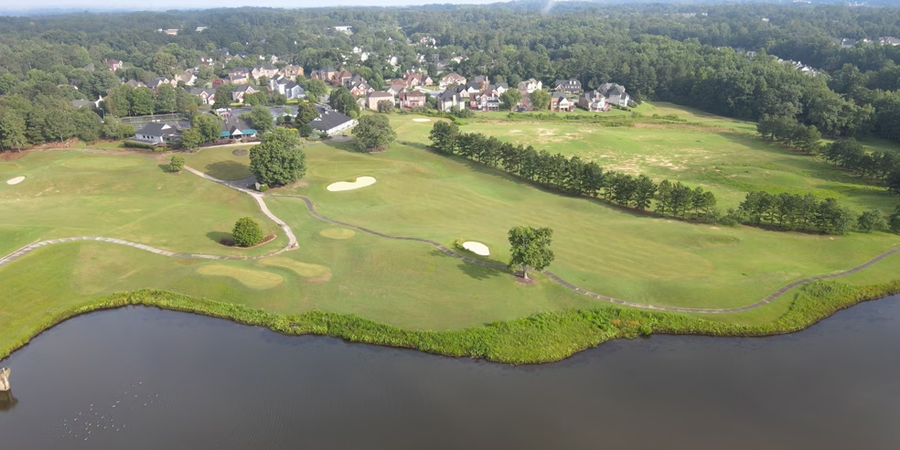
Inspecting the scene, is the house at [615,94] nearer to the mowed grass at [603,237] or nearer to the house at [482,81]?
the house at [482,81]

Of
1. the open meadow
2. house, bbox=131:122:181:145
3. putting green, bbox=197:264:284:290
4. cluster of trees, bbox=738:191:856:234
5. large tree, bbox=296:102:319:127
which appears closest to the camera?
the open meadow

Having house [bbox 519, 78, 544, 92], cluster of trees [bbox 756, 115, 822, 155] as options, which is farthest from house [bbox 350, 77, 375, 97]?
cluster of trees [bbox 756, 115, 822, 155]

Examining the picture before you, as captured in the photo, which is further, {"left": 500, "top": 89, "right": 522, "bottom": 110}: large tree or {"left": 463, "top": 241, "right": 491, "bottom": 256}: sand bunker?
{"left": 500, "top": 89, "right": 522, "bottom": 110}: large tree

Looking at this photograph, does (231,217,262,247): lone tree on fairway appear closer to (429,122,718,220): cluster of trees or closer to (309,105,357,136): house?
(429,122,718,220): cluster of trees

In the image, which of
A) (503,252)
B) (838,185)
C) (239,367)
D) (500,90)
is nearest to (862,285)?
(503,252)

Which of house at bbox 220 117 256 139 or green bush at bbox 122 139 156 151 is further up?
house at bbox 220 117 256 139

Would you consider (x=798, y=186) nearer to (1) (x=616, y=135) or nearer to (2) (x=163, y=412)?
(1) (x=616, y=135)
